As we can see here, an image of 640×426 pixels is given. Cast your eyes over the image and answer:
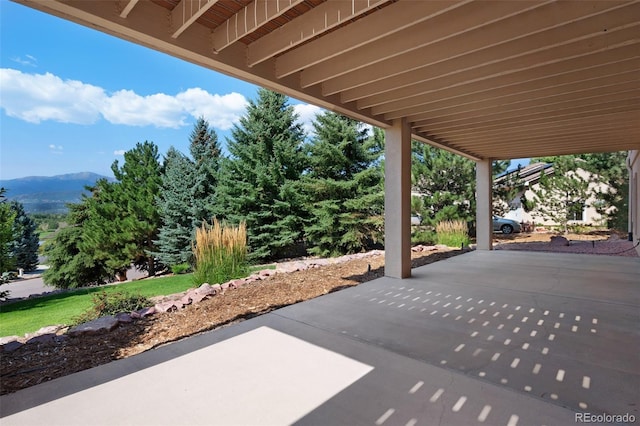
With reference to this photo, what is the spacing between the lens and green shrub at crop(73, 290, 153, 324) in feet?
12.1

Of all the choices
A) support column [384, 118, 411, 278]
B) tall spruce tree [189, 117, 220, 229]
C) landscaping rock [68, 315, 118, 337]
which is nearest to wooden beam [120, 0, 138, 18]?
landscaping rock [68, 315, 118, 337]

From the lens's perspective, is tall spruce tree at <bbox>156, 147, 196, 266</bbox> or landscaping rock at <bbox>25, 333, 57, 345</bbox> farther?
tall spruce tree at <bbox>156, 147, 196, 266</bbox>

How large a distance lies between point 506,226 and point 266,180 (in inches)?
407

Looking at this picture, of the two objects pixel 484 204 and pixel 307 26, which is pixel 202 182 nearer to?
pixel 484 204

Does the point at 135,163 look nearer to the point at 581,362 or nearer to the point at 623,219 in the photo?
the point at 581,362

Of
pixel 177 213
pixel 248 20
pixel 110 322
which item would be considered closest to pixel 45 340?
pixel 110 322

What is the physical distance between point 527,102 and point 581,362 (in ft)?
11.2

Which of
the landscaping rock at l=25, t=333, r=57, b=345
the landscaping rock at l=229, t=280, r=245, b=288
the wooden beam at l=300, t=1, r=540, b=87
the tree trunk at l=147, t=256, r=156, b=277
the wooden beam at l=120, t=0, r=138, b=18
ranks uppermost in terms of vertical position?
the wooden beam at l=300, t=1, r=540, b=87

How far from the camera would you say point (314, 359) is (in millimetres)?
2318

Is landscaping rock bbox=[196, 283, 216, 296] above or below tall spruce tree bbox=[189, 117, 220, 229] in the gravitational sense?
below

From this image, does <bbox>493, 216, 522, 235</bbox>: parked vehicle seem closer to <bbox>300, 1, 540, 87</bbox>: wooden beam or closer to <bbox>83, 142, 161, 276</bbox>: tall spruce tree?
<bbox>300, 1, 540, 87</bbox>: wooden beam

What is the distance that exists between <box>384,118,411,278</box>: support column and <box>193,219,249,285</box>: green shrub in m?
2.40

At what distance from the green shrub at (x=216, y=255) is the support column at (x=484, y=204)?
6.66 metres

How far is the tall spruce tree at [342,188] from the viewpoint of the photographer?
9547 mm
